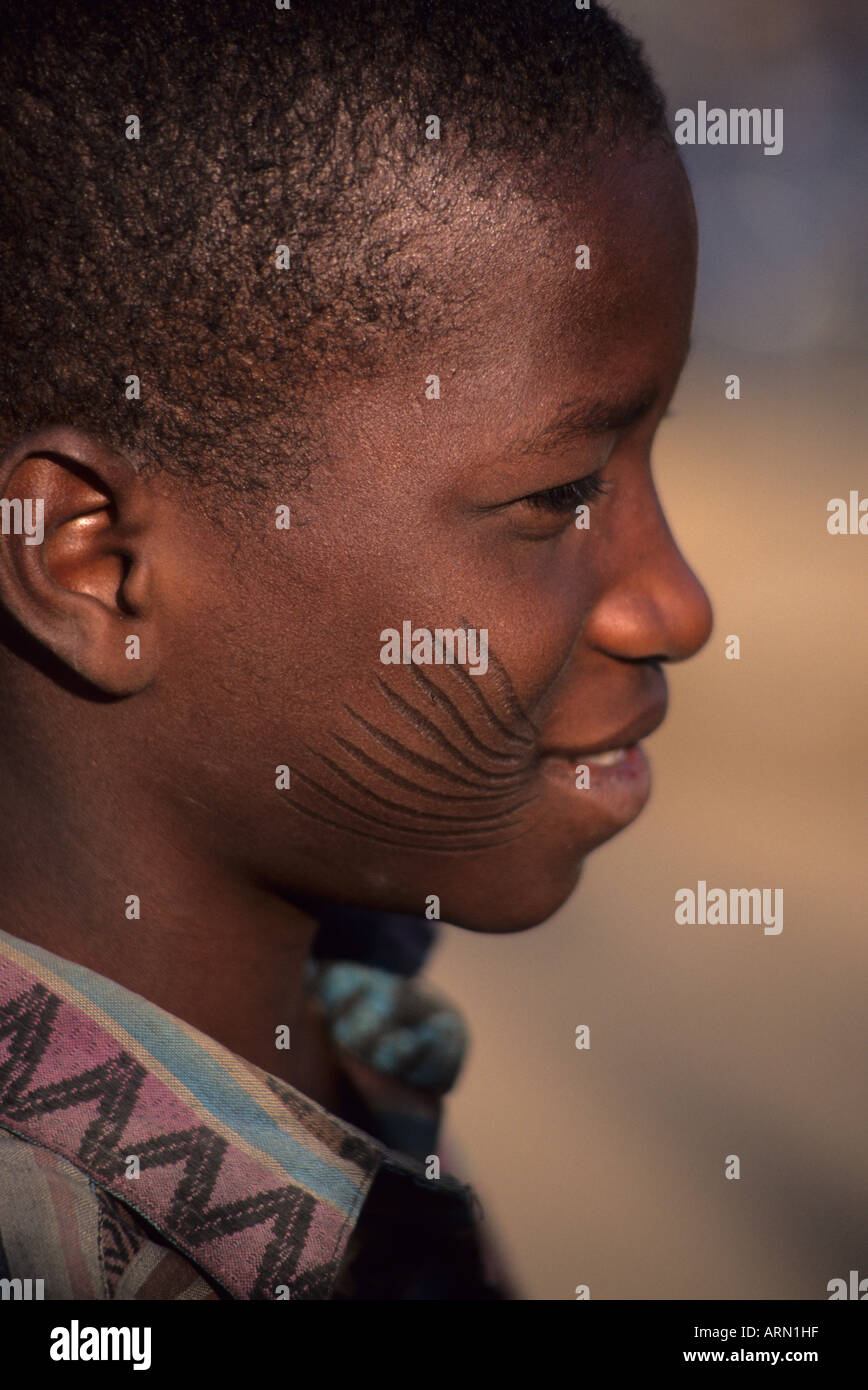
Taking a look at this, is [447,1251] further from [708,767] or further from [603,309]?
[708,767]

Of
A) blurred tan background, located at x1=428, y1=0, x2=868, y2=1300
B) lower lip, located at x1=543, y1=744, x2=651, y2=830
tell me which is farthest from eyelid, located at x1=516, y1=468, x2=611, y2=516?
blurred tan background, located at x1=428, y1=0, x2=868, y2=1300

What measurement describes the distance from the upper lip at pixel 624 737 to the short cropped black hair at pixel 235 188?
508 mm

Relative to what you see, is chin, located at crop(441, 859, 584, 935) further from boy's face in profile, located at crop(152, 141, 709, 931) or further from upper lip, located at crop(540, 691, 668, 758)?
upper lip, located at crop(540, 691, 668, 758)

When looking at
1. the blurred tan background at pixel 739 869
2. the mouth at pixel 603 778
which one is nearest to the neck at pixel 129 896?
the mouth at pixel 603 778

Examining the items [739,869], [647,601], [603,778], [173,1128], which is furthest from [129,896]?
[739,869]

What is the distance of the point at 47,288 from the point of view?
4.35ft

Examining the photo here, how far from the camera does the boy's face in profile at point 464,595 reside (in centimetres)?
136

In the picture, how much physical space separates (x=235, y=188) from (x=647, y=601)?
2.19 feet

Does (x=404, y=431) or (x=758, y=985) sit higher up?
(x=404, y=431)

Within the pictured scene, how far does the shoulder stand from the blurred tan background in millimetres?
1276

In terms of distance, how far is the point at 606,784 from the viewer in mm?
1657

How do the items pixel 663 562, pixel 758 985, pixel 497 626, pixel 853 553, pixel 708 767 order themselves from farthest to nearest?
1. pixel 853 553
2. pixel 708 767
3. pixel 758 985
4. pixel 663 562
5. pixel 497 626

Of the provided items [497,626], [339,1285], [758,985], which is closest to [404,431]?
[497,626]
